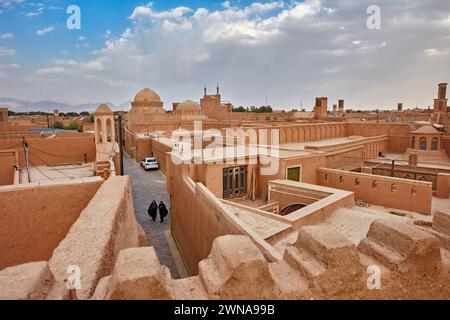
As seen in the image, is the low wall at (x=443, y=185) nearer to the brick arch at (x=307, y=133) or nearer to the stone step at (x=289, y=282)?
the brick arch at (x=307, y=133)

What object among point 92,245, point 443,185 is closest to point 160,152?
point 443,185

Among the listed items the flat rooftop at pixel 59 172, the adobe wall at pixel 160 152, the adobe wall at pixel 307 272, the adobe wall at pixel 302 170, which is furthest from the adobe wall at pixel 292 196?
the adobe wall at pixel 160 152

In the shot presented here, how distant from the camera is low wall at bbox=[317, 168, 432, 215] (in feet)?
41.2

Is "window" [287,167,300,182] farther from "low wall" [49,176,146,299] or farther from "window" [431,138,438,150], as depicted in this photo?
"window" [431,138,438,150]

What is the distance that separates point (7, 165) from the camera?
618 inches

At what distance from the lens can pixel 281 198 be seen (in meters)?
11.6

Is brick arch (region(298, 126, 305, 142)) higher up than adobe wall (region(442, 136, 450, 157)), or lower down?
higher up

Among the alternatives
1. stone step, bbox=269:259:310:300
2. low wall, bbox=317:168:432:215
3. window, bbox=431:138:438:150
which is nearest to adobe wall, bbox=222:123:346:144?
low wall, bbox=317:168:432:215

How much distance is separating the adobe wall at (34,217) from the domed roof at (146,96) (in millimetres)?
37257

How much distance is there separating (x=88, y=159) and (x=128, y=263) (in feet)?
63.4

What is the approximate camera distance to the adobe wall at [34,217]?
6.00m

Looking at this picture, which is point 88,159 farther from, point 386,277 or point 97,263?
point 386,277

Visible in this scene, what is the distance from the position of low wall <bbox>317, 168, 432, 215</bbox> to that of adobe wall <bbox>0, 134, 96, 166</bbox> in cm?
1445

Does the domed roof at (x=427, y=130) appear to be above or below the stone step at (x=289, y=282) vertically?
above
